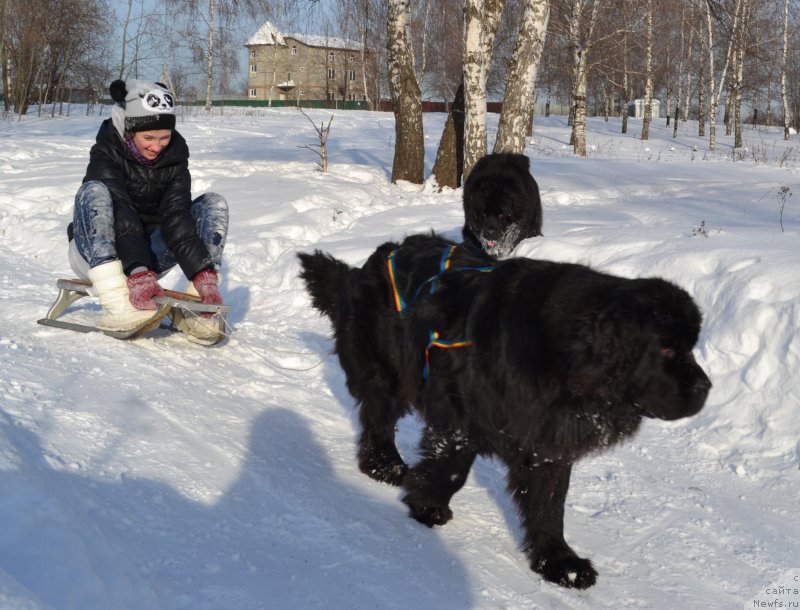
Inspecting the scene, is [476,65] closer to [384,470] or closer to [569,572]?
[384,470]

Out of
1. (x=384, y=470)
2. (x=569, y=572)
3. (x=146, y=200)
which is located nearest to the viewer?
(x=569, y=572)

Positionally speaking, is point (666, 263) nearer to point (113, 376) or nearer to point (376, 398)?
point (376, 398)

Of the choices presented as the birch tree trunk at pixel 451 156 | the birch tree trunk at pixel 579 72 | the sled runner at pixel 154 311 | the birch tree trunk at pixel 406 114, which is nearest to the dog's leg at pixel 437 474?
the sled runner at pixel 154 311

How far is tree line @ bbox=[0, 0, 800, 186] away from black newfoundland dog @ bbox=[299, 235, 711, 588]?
7237 millimetres

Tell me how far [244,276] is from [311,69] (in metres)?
62.2

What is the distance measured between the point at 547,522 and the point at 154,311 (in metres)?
2.79

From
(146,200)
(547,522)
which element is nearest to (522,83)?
(146,200)

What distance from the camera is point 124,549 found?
7.13 ft

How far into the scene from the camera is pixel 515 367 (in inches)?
96.6

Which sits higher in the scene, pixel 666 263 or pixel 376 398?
pixel 666 263

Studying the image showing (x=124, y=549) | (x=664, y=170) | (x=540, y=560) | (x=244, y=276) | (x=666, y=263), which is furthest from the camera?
(x=664, y=170)

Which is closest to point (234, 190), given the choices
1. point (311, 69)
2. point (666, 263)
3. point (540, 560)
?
point (666, 263)

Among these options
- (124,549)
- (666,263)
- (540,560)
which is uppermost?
(666,263)

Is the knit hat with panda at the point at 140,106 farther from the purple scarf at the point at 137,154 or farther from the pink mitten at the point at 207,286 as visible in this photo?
the pink mitten at the point at 207,286
